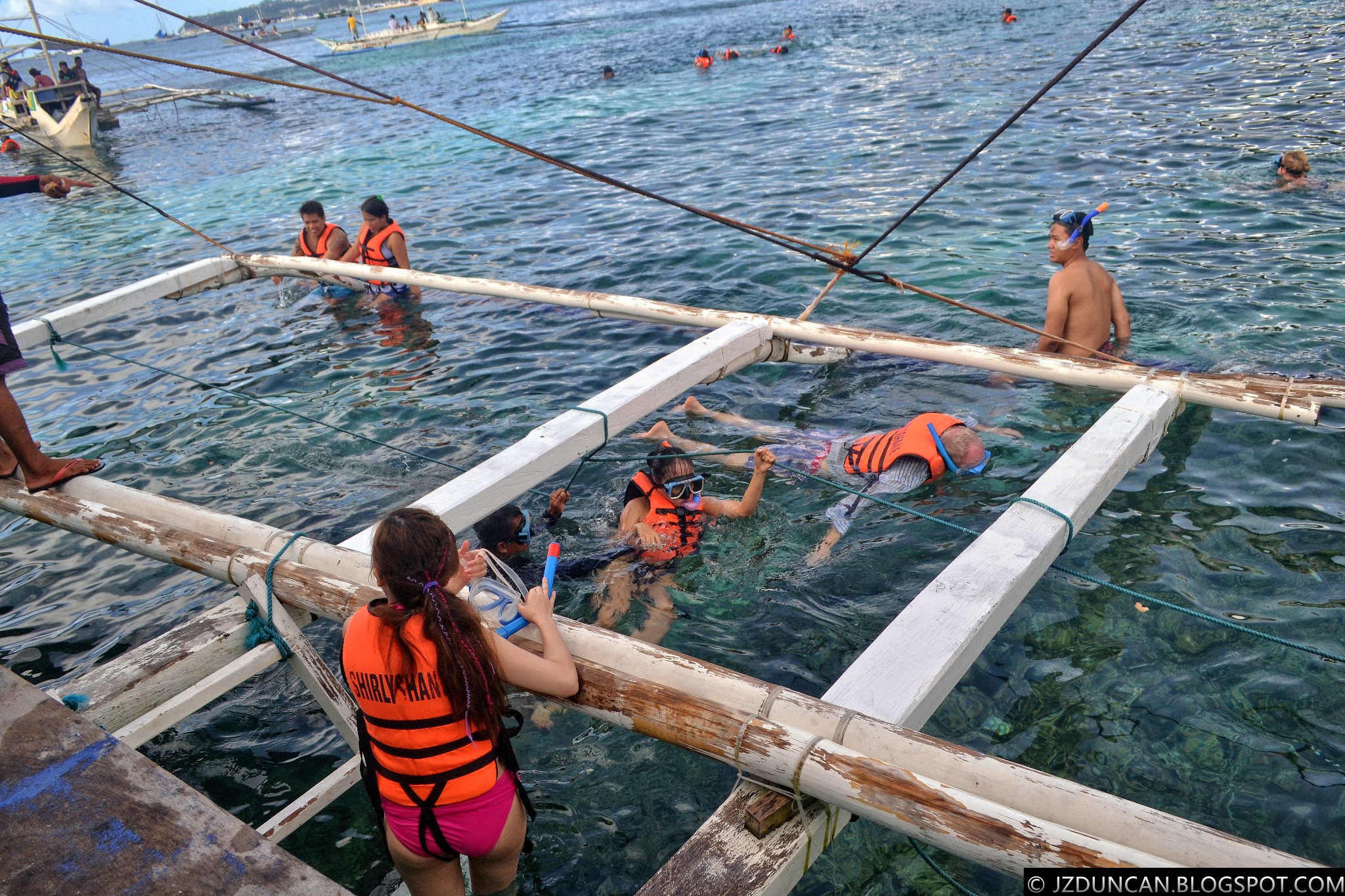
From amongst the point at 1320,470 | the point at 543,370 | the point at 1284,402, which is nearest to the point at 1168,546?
the point at 1284,402

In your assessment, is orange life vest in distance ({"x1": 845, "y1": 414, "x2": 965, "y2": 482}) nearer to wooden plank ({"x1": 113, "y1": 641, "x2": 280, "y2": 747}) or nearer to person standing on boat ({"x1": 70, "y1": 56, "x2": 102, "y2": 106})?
wooden plank ({"x1": 113, "y1": 641, "x2": 280, "y2": 747})

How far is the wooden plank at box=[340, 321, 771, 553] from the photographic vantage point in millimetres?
4621

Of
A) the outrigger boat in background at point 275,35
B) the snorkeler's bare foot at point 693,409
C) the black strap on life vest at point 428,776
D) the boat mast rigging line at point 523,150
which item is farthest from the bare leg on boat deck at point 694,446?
the outrigger boat in background at point 275,35

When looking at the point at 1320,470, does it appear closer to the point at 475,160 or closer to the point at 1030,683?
the point at 1030,683

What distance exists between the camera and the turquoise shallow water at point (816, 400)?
4.09 m

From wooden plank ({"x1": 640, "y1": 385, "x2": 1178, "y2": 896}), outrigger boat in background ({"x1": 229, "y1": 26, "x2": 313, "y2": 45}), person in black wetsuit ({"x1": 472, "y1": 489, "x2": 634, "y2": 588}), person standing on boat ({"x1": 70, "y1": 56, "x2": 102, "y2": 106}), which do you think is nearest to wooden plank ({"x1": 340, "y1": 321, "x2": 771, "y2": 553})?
person in black wetsuit ({"x1": 472, "y1": 489, "x2": 634, "y2": 588})

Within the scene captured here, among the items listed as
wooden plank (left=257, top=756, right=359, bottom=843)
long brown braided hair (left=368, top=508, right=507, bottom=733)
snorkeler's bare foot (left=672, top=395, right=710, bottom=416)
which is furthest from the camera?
snorkeler's bare foot (left=672, top=395, right=710, bottom=416)

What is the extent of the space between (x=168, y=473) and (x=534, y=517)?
3497mm

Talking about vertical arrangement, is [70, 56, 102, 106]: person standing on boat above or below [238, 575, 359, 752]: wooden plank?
above

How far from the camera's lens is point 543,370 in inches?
342

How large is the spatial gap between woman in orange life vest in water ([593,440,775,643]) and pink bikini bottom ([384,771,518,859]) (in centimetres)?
216

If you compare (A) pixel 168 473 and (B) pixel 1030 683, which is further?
(A) pixel 168 473

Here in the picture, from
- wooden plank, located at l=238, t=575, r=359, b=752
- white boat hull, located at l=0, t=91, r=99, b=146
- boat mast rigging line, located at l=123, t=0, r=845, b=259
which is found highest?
boat mast rigging line, located at l=123, t=0, r=845, b=259

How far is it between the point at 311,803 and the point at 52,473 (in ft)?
9.91
